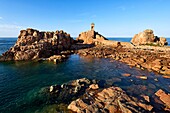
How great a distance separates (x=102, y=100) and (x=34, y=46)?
57.0m

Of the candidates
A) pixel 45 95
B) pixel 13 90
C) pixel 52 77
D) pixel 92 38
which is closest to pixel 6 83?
pixel 13 90

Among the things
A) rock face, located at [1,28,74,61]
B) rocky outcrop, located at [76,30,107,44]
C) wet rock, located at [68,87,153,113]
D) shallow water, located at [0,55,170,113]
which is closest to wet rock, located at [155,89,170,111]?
shallow water, located at [0,55,170,113]

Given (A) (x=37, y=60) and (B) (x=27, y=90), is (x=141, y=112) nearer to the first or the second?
(B) (x=27, y=90)

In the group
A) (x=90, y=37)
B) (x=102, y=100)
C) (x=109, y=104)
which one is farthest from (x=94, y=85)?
(x=90, y=37)

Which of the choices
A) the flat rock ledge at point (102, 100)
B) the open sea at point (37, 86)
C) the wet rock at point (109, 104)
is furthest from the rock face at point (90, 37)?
the wet rock at point (109, 104)

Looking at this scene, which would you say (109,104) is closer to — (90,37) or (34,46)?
(34,46)

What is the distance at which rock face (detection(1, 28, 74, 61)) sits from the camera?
2665 inches

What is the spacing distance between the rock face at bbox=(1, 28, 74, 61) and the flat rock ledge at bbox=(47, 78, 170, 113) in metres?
42.6

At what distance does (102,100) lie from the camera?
25.6 meters

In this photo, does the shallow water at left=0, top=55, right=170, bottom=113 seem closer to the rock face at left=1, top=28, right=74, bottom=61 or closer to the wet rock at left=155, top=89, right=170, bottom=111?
the wet rock at left=155, top=89, right=170, bottom=111

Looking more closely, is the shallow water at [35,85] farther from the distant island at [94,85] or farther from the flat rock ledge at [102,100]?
the flat rock ledge at [102,100]

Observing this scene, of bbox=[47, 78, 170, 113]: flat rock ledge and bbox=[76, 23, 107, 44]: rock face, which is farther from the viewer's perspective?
bbox=[76, 23, 107, 44]: rock face

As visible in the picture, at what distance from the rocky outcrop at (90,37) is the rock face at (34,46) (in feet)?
85.9

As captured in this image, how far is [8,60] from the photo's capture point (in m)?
66.2
